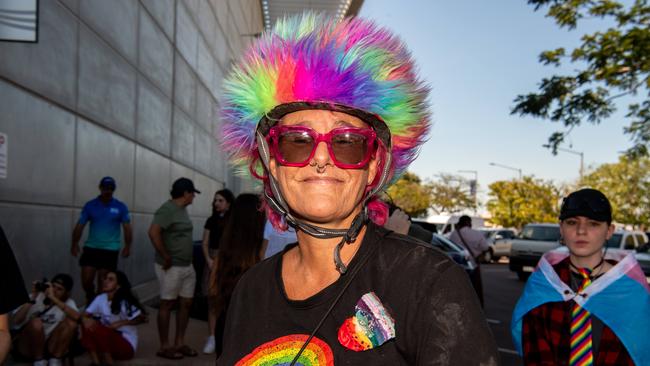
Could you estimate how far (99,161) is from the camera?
A: 8195mm

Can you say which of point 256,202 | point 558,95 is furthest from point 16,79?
point 558,95

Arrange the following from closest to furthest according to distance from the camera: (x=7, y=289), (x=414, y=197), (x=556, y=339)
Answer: (x=7, y=289) → (x=556, y=339) → (x=414, y=197)

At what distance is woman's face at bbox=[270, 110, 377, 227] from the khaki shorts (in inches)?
194

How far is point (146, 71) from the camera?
34.6ft

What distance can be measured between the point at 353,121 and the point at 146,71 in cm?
968

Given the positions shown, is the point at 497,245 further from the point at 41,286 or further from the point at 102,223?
the point at 41,286

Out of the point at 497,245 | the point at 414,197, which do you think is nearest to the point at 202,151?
the point at 497,245

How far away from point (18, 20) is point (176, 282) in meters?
3.12

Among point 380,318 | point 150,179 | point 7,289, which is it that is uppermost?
point 150,179

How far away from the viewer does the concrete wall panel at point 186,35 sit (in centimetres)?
1291

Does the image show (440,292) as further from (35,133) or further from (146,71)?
(146,71)

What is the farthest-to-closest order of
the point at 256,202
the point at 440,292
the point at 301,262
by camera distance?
the point at 256,202
the point at 301,262
the point at 440,292

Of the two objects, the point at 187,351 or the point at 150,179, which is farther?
the point at 150,179

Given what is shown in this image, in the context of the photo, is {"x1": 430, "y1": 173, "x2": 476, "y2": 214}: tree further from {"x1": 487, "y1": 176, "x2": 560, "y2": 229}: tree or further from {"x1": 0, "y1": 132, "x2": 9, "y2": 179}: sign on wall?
{"x1": 0, "y1": 132, "x2": 9, "y2": 179}: sign on wall
